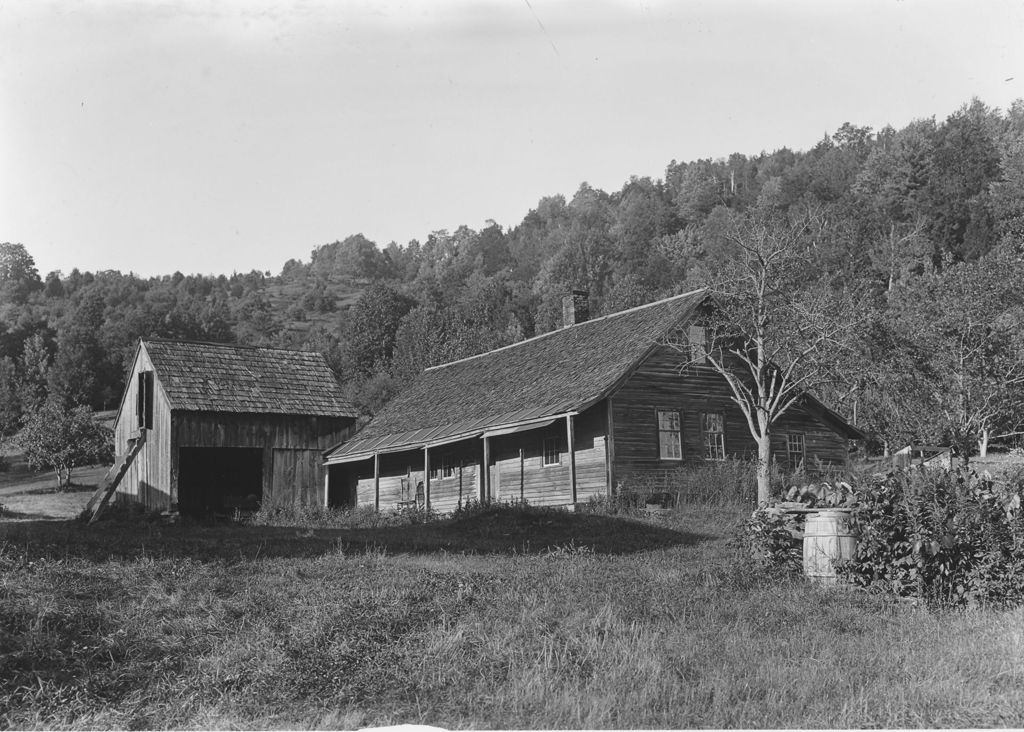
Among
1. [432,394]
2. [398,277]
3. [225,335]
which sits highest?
[398,277]

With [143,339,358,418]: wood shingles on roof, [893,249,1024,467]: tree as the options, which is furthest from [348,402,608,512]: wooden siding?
[893,249,1024,467]: tree

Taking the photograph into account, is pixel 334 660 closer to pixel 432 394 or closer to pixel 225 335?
pixel 432 394

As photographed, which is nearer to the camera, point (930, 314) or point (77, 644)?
point (77, 644)

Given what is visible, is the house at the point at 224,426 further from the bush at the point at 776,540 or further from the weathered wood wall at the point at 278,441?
the bush at the point at 776,540

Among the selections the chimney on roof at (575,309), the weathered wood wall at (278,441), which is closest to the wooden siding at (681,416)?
the chimney on roof at (575,309)

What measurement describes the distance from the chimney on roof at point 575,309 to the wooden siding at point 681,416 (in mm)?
9077

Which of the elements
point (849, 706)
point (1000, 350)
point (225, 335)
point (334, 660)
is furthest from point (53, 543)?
point (225, 335)

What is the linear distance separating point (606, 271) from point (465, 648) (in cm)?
10165

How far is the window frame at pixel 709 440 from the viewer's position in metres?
30.5

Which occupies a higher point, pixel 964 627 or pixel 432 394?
pixel 432 394

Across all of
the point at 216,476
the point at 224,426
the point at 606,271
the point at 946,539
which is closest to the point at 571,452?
the point at 224,426

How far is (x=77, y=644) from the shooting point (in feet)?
30.9

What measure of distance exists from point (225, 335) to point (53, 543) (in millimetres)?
94742

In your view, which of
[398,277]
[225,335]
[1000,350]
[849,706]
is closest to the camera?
[849,706]
